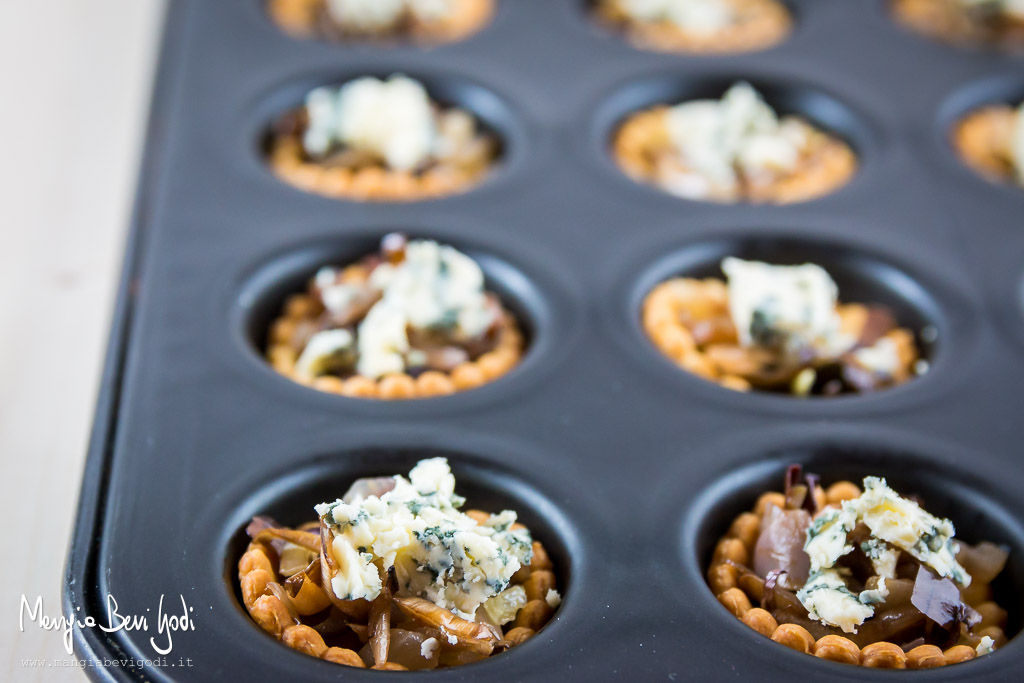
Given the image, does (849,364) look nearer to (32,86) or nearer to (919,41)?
(919,41)

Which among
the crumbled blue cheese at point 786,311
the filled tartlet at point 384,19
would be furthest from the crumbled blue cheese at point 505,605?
the filled tartlet at point 384,19

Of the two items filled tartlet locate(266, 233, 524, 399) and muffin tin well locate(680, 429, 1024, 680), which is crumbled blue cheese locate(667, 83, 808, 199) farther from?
muffin tin well locate(680, 429, 1024, 680)

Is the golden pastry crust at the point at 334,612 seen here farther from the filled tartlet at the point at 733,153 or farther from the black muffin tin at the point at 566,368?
the filled tartlet at the point at 733,153

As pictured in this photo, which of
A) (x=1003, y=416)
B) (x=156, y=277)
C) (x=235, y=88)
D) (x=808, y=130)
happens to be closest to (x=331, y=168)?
(x=235, y=88)

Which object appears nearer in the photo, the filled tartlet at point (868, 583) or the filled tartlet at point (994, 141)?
the filled tartlet at point (868, 583)

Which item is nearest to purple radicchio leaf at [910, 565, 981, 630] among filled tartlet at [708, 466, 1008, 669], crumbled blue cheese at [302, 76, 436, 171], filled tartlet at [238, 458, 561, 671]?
filled tartlet at [708, 466, 1008, 669]
